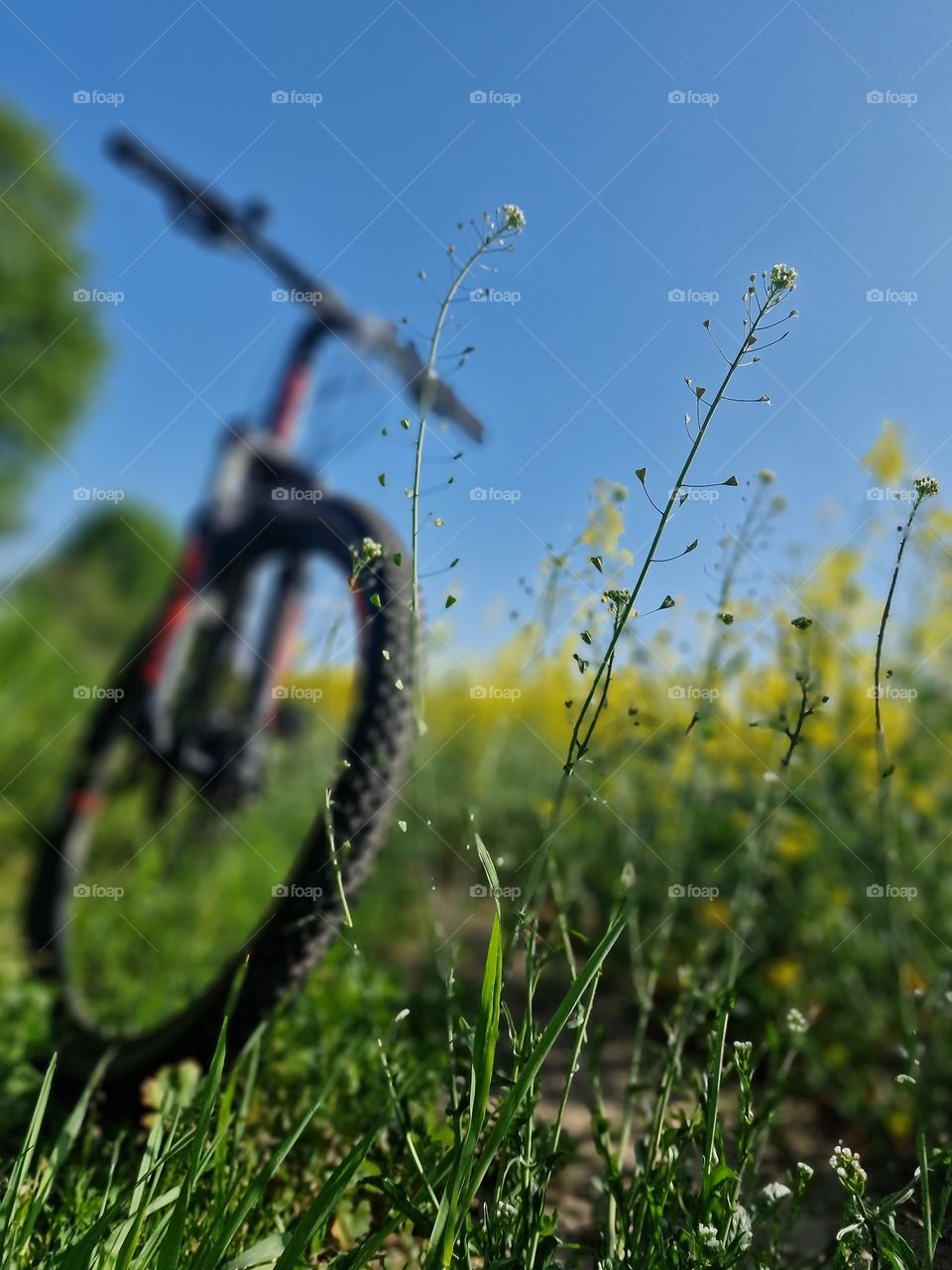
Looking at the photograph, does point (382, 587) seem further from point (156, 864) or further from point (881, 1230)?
point (156, 864)

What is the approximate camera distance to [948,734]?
2646 mm

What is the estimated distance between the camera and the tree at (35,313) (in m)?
14.1

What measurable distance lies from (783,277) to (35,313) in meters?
15.9

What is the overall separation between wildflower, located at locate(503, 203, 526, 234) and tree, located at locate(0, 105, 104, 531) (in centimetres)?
1418

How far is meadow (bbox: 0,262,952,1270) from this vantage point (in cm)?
106

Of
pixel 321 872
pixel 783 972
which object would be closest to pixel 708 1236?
pixel 321 872

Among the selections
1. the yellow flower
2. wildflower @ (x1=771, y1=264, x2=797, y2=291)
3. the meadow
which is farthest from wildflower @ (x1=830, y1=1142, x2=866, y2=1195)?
the yellow flower

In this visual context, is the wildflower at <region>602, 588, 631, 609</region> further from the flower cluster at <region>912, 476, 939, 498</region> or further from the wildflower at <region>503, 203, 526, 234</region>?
the wildflower at <region>503, 203, 526, 234</region>

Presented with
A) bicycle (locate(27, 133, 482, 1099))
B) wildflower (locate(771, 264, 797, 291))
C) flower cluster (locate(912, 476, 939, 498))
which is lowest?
bicycle (locate(27, 133, 482, 1099))

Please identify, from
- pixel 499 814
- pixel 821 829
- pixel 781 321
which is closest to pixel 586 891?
pixel 499 814

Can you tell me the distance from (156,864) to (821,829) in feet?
7.34

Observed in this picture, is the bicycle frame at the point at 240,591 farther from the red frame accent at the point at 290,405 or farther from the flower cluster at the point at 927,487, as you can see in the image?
the flower cluster at the point at 927,487

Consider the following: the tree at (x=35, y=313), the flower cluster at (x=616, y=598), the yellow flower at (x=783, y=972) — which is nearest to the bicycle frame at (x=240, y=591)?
the yellow flower at (x=783, y=972)

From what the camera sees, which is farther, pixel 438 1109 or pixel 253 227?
pixel 253 227
